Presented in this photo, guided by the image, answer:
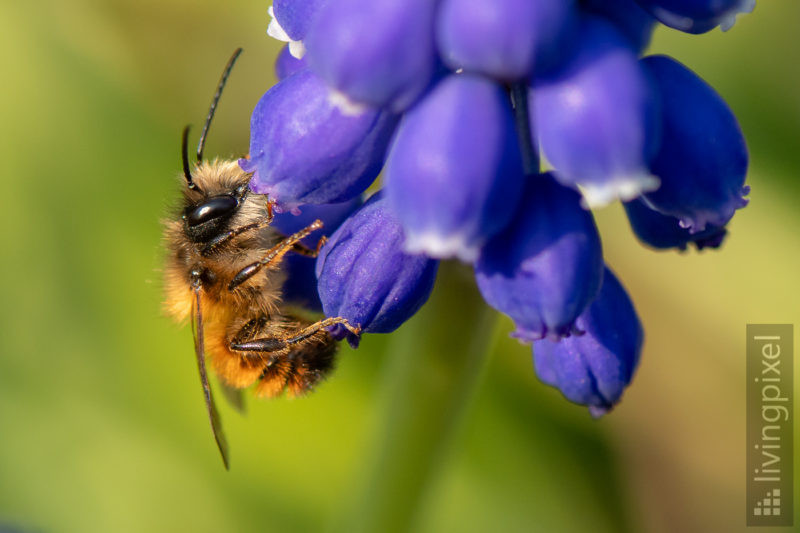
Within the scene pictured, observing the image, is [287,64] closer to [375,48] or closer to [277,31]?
[277,31]

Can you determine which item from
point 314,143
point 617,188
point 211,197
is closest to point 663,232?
point 617,188

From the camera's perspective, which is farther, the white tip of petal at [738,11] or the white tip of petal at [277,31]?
the white tip of petal at [277,31]

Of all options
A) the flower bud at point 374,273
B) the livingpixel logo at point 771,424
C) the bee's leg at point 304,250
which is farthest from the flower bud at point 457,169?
the livingpixel logo at point 771,424

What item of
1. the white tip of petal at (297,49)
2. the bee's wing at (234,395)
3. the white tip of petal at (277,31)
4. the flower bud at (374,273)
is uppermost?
the white tip of petal at (277,31)

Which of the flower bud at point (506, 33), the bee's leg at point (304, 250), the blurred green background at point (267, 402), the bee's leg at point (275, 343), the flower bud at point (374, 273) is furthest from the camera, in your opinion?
the blurred green background at point (267, 402)

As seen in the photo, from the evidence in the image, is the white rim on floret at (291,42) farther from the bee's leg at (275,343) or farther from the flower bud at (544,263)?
the bee's leg at (275,343)

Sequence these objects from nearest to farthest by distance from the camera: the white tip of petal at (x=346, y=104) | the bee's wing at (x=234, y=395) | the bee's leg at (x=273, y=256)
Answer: the white tip of petal at (x=346, y=104) < the bee's leg at (x=273, y=256) < the bee's wing at (x=234, y=395)

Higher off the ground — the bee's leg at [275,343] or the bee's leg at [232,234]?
the bee's leg at [232,234]
